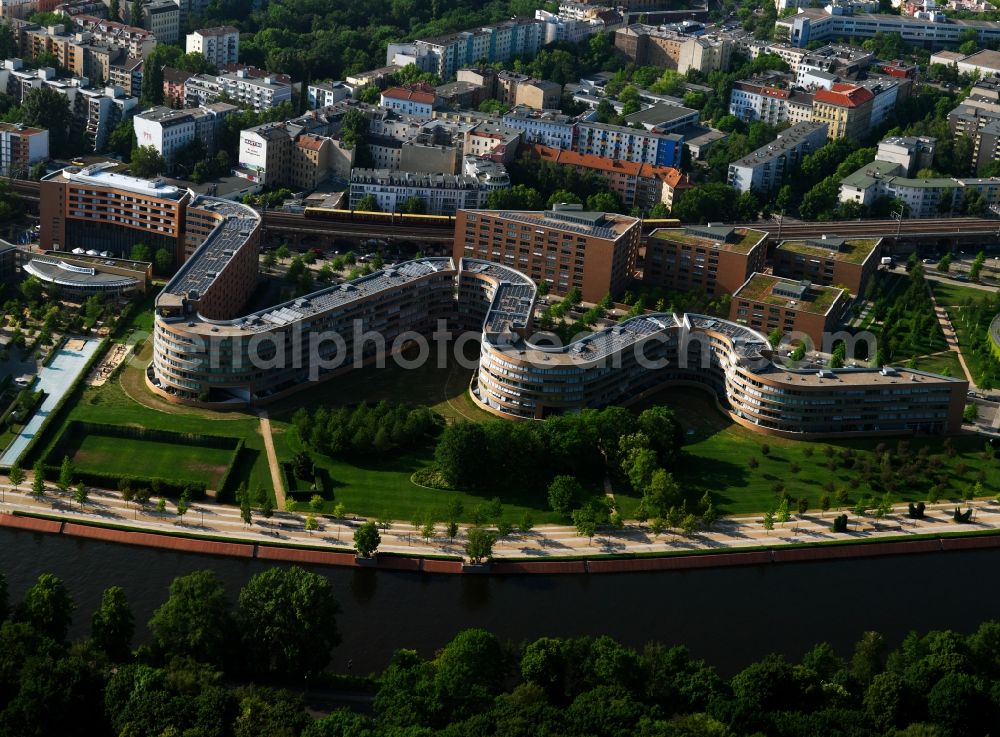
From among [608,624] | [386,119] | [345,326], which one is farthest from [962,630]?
[386,119]

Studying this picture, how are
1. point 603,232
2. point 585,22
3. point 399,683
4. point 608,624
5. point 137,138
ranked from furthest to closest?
1. point 585,22
2. point 137,138
3. point 603,232
4. point 608,624
5. point 399,683

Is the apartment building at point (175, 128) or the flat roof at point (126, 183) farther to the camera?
the apartment building at point (175, 128)

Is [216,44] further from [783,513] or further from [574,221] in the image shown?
[783,513]

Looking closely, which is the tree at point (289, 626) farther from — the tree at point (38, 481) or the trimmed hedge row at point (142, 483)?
the tree at point (38, 481)

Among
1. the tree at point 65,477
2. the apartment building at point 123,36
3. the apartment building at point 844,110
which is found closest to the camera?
the tree at point 65,477

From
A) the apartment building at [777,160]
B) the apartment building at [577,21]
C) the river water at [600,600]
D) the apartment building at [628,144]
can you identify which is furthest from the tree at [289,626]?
the apartment building at [577,21]

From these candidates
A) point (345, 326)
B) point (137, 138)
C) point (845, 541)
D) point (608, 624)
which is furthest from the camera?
point (137, 138)

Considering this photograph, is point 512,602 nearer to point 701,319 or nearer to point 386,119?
point 701,319

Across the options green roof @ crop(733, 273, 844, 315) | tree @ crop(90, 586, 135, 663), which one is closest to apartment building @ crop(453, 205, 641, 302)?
green roof @ crop(733, 273, 844, 315)
